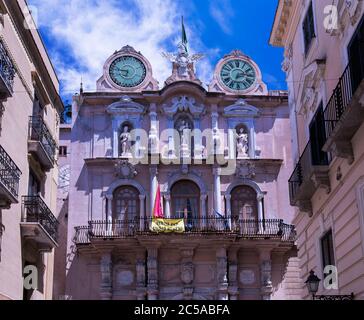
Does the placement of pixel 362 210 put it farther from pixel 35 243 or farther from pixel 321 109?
pixel 35 243

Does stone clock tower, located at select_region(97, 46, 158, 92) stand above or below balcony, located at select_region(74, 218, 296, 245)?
above

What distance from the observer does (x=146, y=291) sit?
1176 inches

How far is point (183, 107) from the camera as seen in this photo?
33.3 m

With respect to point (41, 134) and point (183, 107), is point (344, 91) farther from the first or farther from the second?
point (183, 107)

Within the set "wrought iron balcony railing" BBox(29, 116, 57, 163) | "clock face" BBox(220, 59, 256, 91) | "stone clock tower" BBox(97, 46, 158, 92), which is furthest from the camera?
"clock face" BBox(220, 59, 256, 91)

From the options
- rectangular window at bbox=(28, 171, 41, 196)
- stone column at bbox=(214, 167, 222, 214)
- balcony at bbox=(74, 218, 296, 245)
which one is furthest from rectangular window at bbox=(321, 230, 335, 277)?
stone column at bbox=(214, 167, 222, 214)

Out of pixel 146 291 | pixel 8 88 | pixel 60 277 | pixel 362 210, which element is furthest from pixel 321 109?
pixel 60 277

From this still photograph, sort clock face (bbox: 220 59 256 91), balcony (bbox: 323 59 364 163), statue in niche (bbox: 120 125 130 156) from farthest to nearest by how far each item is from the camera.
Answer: clock face (bbox: 220 59 256 91) < statue in niche (bbox: 120 125 130 156) < balcony (bbox: 323 59 364 163)

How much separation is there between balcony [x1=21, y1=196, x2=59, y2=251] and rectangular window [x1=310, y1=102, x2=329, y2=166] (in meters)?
7.83

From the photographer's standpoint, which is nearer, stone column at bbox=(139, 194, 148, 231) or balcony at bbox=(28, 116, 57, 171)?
balcony at bbox=(28, 116, 57, 171)

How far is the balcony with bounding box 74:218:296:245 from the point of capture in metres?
30.7

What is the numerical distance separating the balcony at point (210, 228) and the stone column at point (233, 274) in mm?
926

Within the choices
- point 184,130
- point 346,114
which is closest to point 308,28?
point 346,114

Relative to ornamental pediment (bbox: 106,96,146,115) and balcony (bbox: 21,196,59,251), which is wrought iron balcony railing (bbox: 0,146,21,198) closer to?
balcony (bbox: 21,196,59,251)
